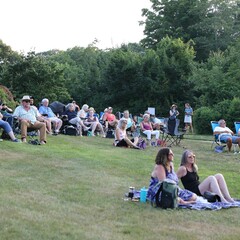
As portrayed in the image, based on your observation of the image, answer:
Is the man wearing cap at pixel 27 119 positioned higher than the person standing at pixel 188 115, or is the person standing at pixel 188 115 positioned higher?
the person standing at pixel 188 115

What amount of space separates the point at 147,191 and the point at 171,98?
2309 cm

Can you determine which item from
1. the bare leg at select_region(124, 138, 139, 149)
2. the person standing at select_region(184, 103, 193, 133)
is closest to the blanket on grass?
the bare leg at select_region(124, 138, 139, 149)

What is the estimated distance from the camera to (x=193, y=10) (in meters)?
40.8

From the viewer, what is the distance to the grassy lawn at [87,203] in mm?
4648

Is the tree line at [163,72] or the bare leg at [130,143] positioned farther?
the tree line at [163,72]

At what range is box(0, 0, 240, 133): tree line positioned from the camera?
24.5 metres

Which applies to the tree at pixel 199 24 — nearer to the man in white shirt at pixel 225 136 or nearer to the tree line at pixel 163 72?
the tree line at pixel 163 72

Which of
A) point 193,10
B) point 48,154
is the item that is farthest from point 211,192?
point 193,10

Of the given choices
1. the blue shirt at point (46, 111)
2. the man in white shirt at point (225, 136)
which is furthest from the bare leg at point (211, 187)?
the blue shirt at point (46, 111)

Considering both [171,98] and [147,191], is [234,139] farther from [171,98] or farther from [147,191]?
[171,98]

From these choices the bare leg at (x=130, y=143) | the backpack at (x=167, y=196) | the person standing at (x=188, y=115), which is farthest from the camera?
the person standing at (x=188, y=115)

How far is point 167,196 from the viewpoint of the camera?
5871 mm

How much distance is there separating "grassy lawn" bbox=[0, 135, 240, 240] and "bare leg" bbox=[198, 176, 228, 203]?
43 centimetres

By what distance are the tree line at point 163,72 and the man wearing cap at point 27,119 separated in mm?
11891
